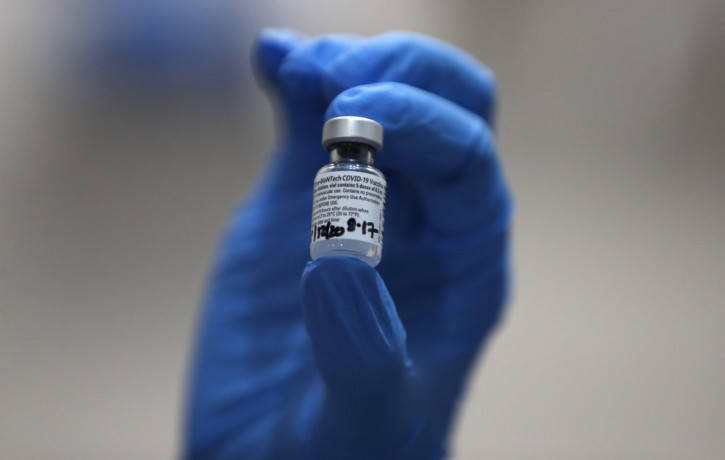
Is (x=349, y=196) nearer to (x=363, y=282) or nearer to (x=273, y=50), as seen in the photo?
(x=363, y=282)

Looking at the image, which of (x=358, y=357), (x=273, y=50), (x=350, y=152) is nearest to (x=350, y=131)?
(x=350, y=152)

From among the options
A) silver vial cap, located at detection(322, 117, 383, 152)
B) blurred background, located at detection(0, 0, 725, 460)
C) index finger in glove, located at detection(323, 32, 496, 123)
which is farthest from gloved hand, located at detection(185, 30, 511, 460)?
blurred background, located at detection(0, 0, 725, 460)

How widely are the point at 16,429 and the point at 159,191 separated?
591 mm

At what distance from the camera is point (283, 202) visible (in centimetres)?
116

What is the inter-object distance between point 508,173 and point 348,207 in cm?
85

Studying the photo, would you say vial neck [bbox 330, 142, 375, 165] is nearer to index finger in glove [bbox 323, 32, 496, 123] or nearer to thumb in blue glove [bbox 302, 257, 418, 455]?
thumb in blue glove [bbox 302, 257, 418, 455]

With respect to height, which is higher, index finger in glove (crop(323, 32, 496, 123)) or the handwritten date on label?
index finger in glove (crop(323, 32, 496, 123))

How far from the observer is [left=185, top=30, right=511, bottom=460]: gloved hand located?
0.73 metres

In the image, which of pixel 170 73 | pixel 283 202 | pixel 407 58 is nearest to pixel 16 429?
pixel 283 202

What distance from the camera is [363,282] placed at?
0.64m

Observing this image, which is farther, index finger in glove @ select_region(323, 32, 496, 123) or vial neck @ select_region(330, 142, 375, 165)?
index finger in glove @ select_region(323, 32, 496, 123)

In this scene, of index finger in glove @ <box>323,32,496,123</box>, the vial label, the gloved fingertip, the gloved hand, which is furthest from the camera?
the gloved fingertip

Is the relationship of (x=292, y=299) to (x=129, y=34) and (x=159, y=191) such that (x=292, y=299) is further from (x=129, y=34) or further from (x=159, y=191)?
(x=129, y=34)

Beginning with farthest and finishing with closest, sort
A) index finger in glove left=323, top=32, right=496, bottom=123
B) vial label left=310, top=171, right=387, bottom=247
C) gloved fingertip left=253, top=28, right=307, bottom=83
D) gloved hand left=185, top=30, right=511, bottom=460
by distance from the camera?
gloved fingertip left=253, top=28, right=307, bottom=83
index finger in glove left=323, top=32, right=496, bottom=123
gloved hand left=185, top=30, right=511, bottom=460
vial label left=310, top=171, right=387, bottom=247
